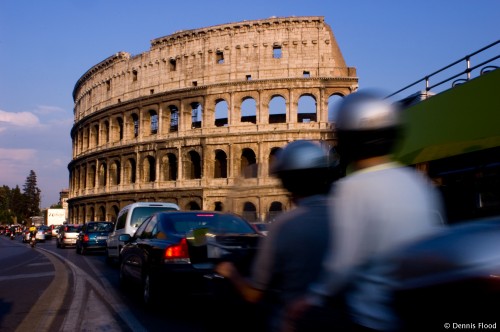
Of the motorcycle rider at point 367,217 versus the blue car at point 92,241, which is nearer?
the motorcycle rider at point 367,217

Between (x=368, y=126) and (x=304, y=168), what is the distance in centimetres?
60

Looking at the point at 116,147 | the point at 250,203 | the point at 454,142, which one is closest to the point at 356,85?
the point at 116,147

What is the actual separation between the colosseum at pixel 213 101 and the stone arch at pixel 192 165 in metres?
0.10

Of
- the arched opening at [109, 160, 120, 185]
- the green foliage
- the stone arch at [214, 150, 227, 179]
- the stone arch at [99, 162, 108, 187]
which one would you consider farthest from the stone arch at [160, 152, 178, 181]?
the green foliage

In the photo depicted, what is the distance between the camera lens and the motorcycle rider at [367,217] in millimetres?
1959

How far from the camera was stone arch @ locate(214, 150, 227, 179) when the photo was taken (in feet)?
162

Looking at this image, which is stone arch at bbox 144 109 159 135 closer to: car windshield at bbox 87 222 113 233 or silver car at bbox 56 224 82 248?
silver car at bbox 56 224 82 248

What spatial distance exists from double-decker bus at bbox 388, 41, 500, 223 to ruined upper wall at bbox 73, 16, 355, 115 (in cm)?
3914

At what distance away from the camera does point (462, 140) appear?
24.4 feet

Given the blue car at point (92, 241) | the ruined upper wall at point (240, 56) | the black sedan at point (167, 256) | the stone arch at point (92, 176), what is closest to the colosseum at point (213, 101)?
the ruined upper wall at point (240, 56)

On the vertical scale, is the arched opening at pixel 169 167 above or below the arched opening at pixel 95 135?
below

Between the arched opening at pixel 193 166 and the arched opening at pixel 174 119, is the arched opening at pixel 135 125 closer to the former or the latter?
the arched opening at pixel 174 119

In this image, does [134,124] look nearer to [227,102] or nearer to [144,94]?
[144,94]

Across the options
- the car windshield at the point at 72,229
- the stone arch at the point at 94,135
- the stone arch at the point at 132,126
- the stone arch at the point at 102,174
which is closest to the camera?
the car windshield at the point at 72,229
